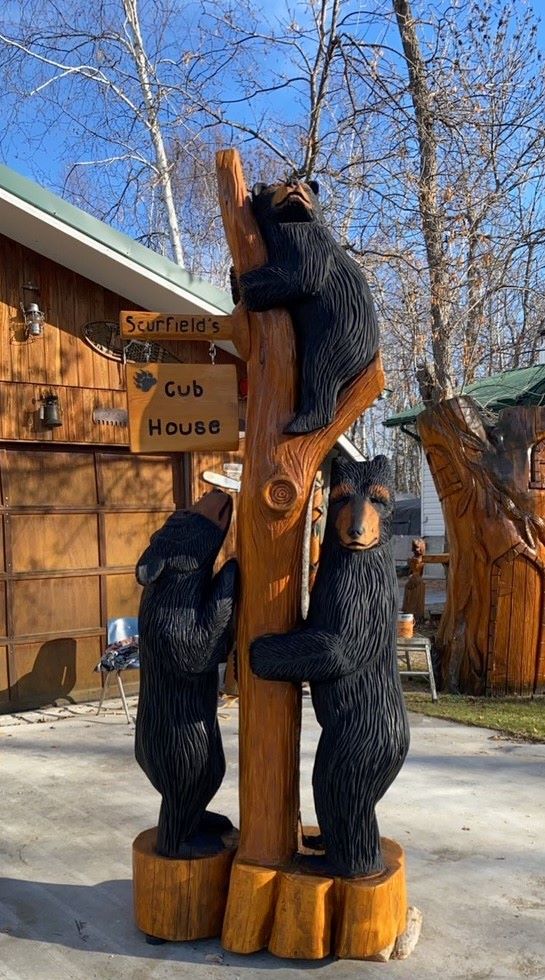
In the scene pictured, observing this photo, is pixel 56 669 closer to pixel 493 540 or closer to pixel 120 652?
pixel 120 652

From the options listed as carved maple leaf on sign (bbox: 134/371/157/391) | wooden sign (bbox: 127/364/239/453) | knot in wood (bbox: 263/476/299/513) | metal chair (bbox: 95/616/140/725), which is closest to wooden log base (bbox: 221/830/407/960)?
knot in wood (bbox: 263/476/299/513)

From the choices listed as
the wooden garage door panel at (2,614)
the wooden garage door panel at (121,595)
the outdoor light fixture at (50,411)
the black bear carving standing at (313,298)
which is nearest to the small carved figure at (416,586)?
the wooden garage door panel at (121,595)

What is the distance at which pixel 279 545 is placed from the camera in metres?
2.79

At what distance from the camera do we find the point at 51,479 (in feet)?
22.5

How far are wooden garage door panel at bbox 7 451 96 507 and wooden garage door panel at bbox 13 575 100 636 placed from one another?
0.65 m

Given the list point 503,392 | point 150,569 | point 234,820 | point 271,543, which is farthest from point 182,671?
point 503,392

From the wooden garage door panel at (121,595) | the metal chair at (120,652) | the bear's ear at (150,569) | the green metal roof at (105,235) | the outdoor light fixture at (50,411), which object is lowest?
the metal chair at (120,652)

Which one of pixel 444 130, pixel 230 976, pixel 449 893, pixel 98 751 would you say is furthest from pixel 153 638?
pixel 444 130

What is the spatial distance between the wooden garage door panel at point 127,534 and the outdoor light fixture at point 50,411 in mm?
988

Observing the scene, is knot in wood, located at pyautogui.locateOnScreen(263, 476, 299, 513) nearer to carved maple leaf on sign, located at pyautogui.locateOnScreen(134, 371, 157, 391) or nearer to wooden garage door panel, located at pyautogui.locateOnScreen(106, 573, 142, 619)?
carved maple leaf on sign, located at pyautogui.locateOnScreen(134, 371, 157, 391)

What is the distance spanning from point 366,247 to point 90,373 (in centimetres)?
581

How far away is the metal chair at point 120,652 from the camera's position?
248 inches

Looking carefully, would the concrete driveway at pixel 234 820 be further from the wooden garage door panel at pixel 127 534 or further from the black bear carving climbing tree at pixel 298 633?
the wooden garage door panel at pixel 127 534

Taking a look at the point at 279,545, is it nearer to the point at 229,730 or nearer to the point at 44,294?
the point at 229,730
